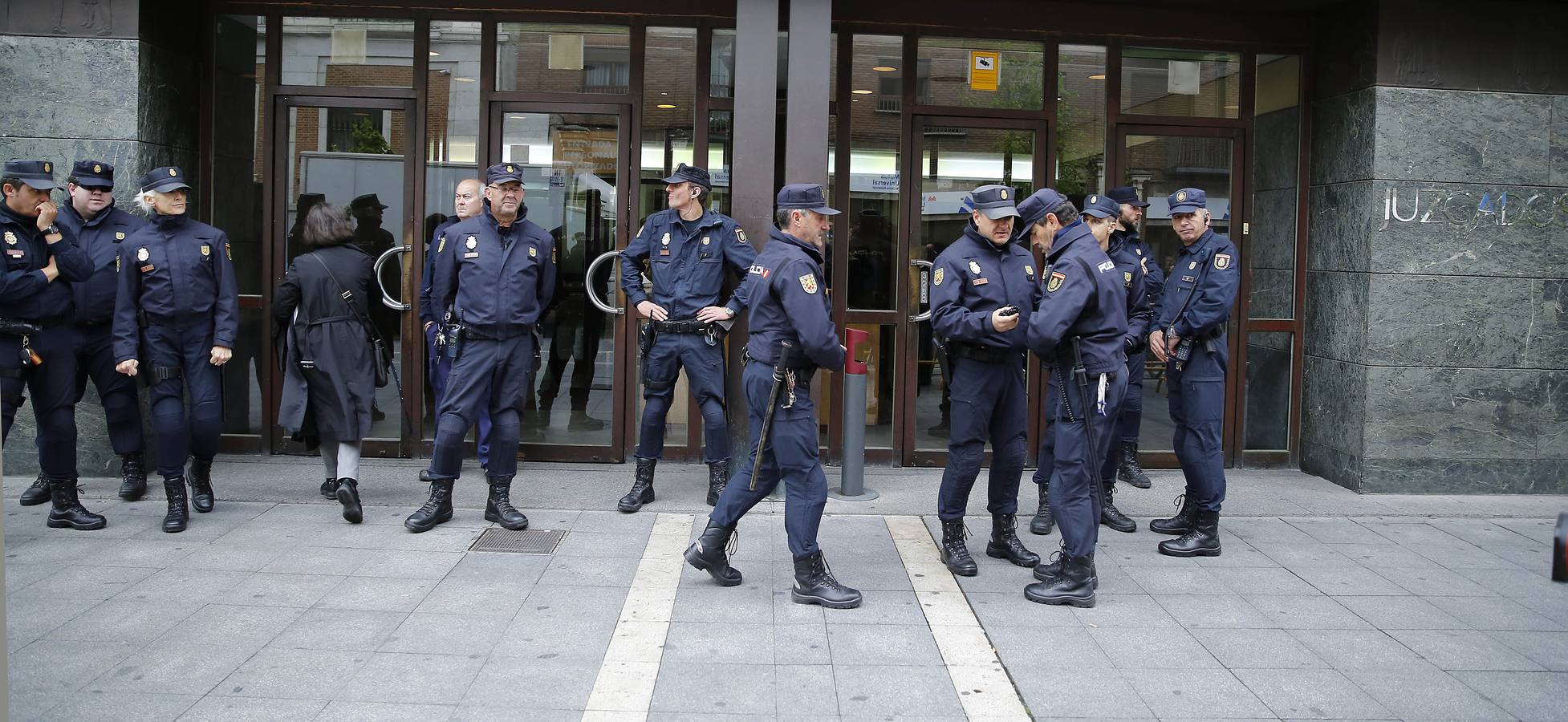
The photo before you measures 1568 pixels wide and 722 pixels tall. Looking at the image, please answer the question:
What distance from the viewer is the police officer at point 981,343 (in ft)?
18.2

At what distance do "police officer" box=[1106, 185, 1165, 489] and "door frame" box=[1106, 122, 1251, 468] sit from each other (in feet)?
1.33

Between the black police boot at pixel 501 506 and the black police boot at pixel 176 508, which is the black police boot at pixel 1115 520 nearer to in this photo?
the black police boot at pixel 501 506

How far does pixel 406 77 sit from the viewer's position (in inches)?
326

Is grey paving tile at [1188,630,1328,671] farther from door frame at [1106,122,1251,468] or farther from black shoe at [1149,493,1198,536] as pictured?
door frame at [1106,122,1251,468]

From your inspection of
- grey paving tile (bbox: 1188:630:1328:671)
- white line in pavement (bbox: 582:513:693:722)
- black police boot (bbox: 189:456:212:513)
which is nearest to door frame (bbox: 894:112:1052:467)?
white line in pavement (bbox: 582:513:693:722)

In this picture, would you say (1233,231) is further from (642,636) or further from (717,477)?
(642,636)

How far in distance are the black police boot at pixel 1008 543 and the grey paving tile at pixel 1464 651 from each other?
1651mm

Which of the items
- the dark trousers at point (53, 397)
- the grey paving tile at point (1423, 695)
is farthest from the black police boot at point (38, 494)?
the grey paving tile at point (1423, 695)

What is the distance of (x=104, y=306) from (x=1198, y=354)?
592cm

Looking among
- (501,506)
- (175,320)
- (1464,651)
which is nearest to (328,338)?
(175,320)

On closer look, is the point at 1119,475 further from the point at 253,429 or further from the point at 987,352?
the point at 253,429

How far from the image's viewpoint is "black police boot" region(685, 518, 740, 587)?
542 cm

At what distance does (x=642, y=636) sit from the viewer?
15.9 feet

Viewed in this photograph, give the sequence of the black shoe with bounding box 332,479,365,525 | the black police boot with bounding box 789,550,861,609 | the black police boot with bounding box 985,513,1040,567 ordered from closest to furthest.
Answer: the black police boot with bounding box 789,550,861,609
the black police boot with bounding box 985,513,1040,567
the black shoe with bounding box 332,479,365,525
